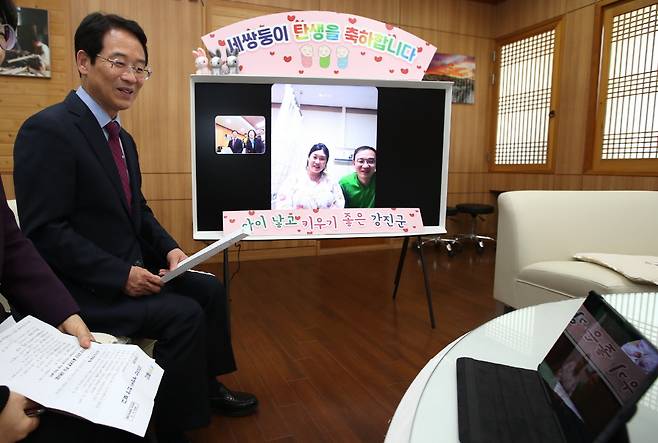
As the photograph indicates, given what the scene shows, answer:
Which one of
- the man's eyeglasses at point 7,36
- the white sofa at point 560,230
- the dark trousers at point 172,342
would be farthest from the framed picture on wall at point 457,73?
the man's eyeglasses at point 7,36

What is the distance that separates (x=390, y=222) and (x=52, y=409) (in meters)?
2.06

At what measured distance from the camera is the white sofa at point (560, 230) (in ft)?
8.23

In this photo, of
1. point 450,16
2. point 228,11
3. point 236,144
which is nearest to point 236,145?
point 236,144

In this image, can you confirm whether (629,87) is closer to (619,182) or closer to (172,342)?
(619,182)

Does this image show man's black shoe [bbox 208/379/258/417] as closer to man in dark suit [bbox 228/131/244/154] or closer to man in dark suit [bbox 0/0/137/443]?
man in dark suit [bbox 0/0/137/443]

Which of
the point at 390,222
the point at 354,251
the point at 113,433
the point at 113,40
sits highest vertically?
the point at 113,40

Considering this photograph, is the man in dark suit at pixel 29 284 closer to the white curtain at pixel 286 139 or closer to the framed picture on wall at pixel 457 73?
the white curtain at pixel 286 139

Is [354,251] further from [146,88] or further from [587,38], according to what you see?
[587,38]

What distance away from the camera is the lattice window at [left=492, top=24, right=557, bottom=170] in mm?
5133

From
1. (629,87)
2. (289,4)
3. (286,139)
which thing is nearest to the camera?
(286,139)

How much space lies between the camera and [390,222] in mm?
2623

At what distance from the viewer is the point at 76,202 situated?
1.44 meters

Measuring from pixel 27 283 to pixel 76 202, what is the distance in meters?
0.39

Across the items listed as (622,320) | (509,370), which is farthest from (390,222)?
(622,320)
